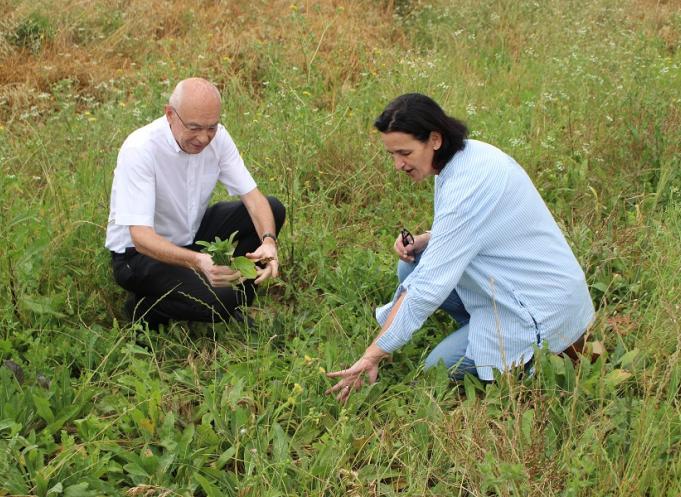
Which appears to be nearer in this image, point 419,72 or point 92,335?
point 92,335

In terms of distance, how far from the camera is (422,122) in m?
3.03

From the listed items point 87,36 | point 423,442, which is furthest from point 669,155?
point 87,36

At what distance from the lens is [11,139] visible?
508 cm

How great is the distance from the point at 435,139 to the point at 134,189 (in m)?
1.32

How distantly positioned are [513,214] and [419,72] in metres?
3.22

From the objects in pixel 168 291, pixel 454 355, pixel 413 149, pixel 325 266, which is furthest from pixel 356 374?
pixel 325 266

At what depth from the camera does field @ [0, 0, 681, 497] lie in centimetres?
267

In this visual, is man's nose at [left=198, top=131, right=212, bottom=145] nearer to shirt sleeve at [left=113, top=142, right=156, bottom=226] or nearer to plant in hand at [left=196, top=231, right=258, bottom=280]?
shirt sleeve at [left=113, top=142, right=156, bottom=226]

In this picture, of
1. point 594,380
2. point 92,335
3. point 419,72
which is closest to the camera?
point 594,380

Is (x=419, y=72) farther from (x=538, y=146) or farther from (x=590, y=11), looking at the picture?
(x=590, y=11)

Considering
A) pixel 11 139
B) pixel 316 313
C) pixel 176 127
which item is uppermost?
pixel 176 127

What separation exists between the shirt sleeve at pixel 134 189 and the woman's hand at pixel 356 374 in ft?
3.65

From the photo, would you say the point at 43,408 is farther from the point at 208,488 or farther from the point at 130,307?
the point at 130,307

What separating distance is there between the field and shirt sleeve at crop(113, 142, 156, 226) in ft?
1.40
